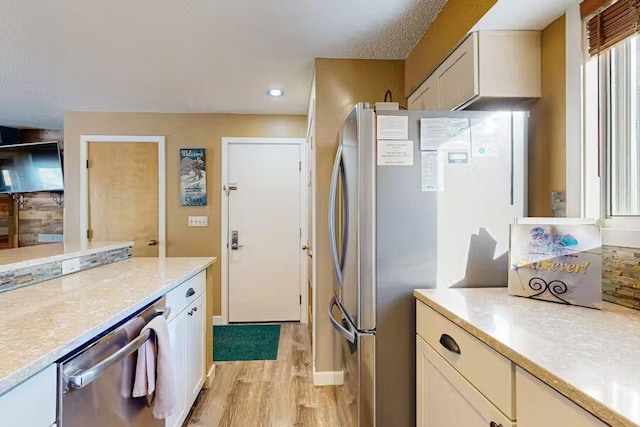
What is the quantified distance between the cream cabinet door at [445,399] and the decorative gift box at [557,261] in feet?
1.38

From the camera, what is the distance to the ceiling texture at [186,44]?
6.00 feet

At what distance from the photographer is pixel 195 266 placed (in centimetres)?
205

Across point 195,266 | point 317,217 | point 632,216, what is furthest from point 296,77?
point 632,216

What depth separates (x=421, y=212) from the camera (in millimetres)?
1446

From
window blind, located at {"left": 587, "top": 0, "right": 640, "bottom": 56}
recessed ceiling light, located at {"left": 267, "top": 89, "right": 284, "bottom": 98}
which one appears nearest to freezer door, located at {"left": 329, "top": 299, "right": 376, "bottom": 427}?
window blind, located at {"left": 587, "top": 0, "right": 640, "bottom": 56}

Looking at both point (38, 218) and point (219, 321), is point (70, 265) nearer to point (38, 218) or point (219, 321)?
point (219, 321)

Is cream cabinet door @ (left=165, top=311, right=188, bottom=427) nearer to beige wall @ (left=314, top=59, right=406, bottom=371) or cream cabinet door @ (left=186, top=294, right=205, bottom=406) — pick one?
cream cabinet door @ (left=186, top=294, right=205, bottom=406)

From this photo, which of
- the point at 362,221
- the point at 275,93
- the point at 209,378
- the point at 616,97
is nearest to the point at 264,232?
the point at 275,93

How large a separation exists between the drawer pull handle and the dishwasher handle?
41.0 inches

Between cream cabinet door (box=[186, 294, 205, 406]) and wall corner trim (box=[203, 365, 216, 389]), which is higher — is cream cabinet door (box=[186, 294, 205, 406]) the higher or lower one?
the higher one

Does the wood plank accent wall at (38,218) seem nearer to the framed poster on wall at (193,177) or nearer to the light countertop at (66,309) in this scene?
the framed poster on wall at (193,177)

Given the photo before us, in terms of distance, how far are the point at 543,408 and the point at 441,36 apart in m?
1.79

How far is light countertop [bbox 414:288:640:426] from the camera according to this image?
0.59 metres

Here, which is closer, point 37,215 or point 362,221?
point 362,221
